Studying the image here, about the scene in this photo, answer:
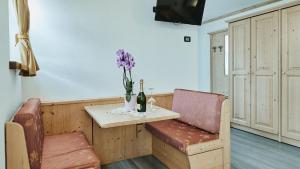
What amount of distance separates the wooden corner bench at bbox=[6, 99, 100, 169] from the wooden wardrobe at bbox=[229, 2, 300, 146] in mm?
2894

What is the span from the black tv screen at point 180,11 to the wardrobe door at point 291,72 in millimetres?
1286

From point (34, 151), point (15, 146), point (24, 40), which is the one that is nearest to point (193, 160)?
point (34, 151)

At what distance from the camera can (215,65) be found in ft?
17.4

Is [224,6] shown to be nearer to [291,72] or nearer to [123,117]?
[291,72]

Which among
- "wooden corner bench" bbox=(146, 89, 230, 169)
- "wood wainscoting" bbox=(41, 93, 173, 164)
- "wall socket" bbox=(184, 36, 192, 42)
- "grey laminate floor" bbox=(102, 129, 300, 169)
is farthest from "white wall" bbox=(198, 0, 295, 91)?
"wooden corner bench" bbox=(146, 89, 230, 169)

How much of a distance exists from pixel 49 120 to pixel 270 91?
10.8ft

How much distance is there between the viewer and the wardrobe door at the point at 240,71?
369 centimetres

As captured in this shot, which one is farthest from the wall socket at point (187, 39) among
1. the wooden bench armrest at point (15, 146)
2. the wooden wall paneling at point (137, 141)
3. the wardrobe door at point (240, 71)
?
the wooden bench armrest at point (15, 146)

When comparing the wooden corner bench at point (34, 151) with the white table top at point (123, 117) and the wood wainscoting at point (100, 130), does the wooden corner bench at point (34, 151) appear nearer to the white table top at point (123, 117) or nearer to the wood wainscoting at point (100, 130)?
the white table top at point (123, 117)

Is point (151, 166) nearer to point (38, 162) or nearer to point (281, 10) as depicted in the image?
point (38, 162)

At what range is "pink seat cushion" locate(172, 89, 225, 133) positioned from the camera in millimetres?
2184

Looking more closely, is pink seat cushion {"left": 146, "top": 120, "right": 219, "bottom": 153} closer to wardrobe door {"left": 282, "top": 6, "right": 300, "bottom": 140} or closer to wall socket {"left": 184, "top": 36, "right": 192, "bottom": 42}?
wall socket {"left": 184, "top": 36, "right": 192, "bottom": 42}

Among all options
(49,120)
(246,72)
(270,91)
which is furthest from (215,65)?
(49,120)

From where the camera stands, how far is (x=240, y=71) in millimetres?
3820
